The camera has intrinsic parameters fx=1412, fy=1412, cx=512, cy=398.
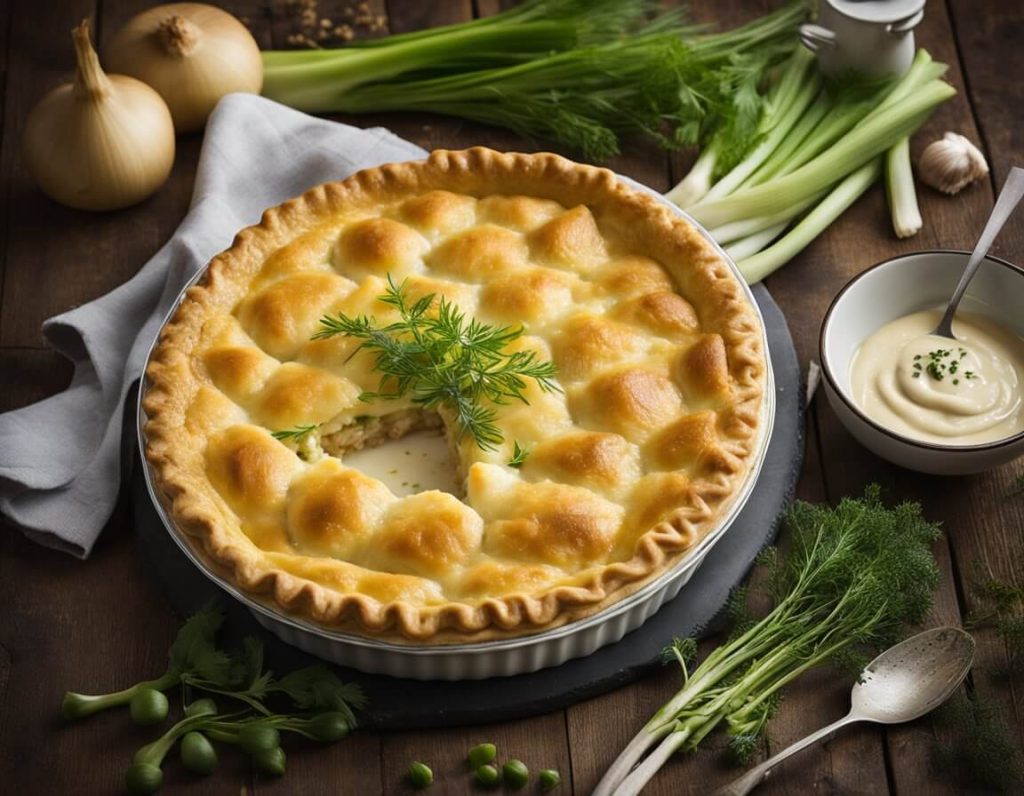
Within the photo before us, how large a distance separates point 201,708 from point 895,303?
8.20ft

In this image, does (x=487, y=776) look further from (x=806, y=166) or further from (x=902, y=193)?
(x=902, y=193)

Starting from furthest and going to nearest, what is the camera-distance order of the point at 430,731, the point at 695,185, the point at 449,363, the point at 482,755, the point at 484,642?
the point at 695,185 → the point at 449,363 → the point at 430,731 → the point at 482,755 → the point at 484,642

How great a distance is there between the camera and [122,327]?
4.69 m

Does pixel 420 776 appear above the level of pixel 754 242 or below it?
below

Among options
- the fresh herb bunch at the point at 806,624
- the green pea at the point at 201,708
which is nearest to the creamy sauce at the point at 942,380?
the fresh herb bunch at the point at 806,624

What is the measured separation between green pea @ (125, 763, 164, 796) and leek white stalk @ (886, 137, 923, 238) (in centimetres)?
314

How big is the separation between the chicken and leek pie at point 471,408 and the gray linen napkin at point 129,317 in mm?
360

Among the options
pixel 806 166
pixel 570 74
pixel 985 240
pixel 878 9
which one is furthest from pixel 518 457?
pixel 878 9

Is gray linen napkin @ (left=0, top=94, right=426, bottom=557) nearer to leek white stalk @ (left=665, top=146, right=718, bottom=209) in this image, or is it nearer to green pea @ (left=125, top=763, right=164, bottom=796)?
green pea @ (left=125, top=763, right=164, bottom=796)

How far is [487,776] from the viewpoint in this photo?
3662mm

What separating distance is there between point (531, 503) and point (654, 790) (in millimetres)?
812

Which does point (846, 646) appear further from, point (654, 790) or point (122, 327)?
point (122, 327)

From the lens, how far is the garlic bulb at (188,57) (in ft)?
17.1

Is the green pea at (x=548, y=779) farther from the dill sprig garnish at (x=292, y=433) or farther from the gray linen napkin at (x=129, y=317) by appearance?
the gray linen napkin at (x=129, y=317)
